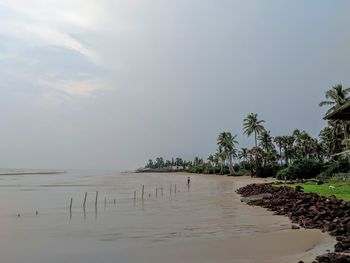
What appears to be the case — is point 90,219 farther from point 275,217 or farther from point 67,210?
point 275,217

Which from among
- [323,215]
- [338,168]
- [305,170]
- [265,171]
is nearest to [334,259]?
[323,215]

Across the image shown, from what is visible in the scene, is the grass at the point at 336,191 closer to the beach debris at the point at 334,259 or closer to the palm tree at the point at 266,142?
the beach debris at the point at 334,259

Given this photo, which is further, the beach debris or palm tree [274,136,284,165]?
palm tree [274,136,284,165]

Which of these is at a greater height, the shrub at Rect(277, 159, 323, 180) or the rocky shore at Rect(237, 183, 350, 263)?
the shrub at Rect(277, 159, 323, 180)

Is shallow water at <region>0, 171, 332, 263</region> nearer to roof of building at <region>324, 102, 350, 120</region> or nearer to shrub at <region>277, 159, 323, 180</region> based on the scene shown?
roof of building at <region>324, 102, 350, 120</region>

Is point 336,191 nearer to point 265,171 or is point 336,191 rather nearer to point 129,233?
point 129,233

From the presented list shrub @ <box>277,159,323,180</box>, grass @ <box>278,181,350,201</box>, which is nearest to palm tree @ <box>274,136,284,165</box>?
shrub @ <box>277,159,323,180</box>

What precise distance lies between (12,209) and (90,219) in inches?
462

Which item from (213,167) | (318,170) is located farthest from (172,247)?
(213,167)

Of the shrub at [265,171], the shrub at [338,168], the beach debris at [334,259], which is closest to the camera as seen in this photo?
the beach debris at [334,259]

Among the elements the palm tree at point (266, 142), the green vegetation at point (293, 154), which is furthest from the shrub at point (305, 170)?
the palm tree at point (266, 142)

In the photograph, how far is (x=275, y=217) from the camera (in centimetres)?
2620

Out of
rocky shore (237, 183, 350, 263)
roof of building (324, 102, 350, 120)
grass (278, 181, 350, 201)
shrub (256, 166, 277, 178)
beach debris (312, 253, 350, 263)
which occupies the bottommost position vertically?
beach debris (312, 253, 350, 263)

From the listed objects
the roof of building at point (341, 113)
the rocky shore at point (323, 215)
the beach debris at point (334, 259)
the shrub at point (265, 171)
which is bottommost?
the beach debris at point (334, 259)
